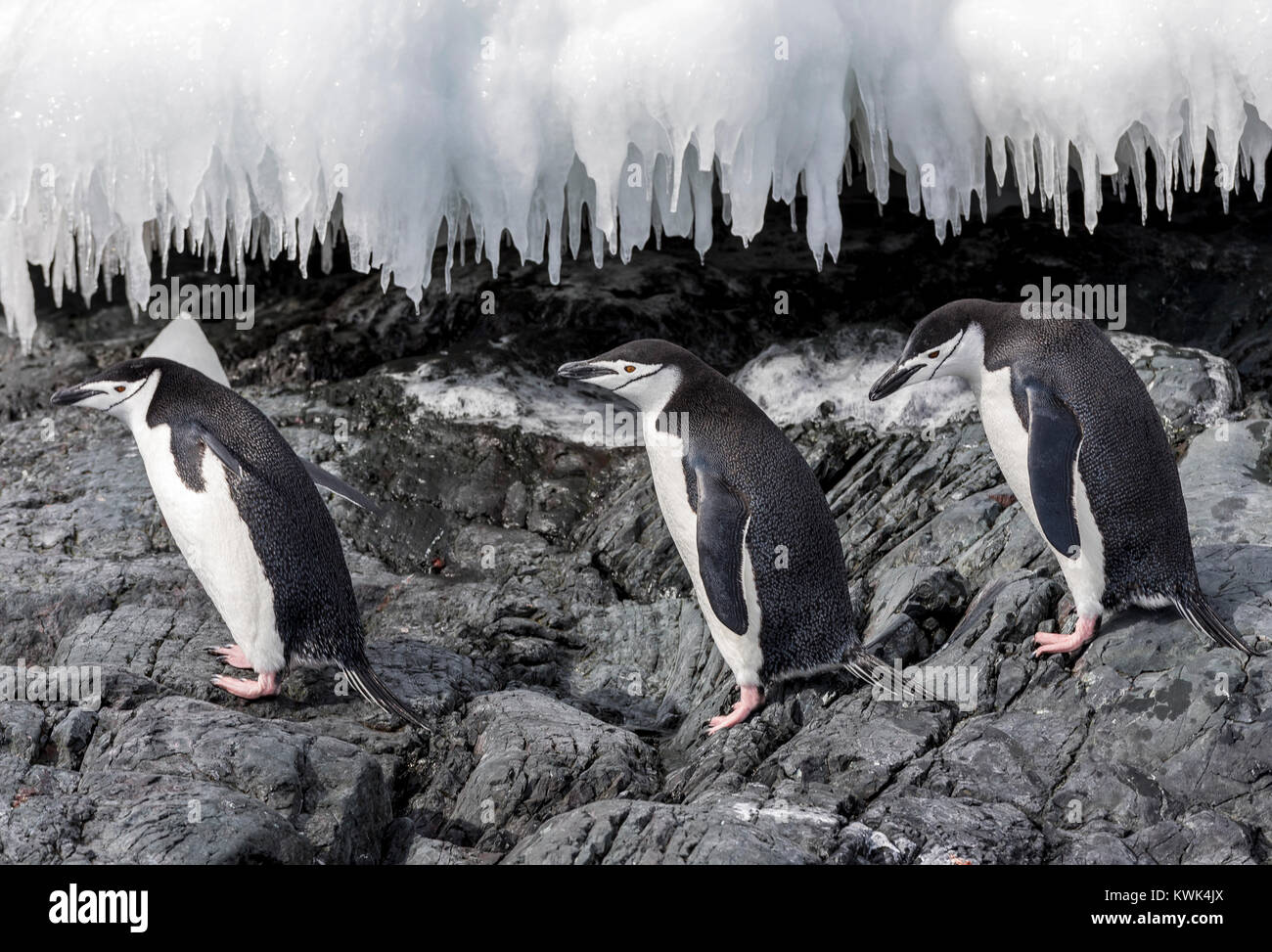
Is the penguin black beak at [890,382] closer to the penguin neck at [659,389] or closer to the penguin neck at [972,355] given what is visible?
the penguin neck at [972,355]

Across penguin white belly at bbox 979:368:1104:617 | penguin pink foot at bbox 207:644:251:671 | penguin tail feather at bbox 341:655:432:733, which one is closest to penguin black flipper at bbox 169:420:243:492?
penguin pink foot at bbox 207:644:251:671

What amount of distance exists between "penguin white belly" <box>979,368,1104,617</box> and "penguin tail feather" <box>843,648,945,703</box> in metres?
0.51

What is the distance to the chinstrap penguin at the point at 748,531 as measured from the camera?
150 inches

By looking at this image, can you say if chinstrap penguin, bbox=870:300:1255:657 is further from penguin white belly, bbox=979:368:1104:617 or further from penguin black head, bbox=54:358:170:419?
penguin black head, bbox=54:358:170:419

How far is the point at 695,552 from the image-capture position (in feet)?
13.1

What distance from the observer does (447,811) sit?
351 cm

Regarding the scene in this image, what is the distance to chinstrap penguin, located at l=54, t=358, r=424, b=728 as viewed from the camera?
12.8ft

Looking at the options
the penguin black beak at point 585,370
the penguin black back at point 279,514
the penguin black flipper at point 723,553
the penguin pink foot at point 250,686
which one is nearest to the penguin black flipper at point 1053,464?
the penguin black flipper at point 723,553

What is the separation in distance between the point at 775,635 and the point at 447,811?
108 cm

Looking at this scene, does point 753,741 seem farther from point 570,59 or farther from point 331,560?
point 570,59

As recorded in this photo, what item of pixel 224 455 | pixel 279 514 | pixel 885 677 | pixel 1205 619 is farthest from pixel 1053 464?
pixel 224 455

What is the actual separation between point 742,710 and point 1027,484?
1.06m

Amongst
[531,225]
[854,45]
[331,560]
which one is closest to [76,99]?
[531,225]

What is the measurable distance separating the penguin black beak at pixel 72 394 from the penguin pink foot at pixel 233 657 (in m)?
0.88
